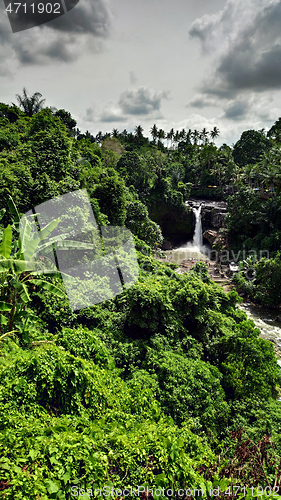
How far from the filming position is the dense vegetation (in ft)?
10.1

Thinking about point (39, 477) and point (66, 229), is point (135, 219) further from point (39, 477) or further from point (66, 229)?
point (39, 477)

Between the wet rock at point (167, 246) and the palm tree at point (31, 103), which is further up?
the palm tree at point (31, 103)

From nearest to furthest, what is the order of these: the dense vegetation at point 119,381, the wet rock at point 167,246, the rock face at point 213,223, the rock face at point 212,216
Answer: the dense vegetation at point 119,381 < the rock face at point 213,223 < the wet rock at point 167,246 < the rock face at point 212,216

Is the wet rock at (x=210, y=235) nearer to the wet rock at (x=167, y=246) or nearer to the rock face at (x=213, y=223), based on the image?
the rock face at (x=213, y=223)

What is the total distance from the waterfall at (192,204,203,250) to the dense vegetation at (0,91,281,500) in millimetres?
19732

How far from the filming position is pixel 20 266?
4469 mm

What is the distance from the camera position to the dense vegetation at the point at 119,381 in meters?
3.07

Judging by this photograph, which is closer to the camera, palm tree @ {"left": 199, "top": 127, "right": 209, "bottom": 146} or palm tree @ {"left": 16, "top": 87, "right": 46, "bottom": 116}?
palm tree @ {"left": 16, "top": 87, "right": 46, "bottom": 116}

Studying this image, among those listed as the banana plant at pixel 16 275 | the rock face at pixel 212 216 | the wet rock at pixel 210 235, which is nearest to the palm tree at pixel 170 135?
the rock face at pixel 212 216

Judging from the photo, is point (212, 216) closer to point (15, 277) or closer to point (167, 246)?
point (167, 246)

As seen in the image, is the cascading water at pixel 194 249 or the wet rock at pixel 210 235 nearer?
the cascading water at pixel 194 249

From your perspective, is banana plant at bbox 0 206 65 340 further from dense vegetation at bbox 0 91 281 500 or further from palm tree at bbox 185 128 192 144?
palm tree at bbox 185 128 192 144

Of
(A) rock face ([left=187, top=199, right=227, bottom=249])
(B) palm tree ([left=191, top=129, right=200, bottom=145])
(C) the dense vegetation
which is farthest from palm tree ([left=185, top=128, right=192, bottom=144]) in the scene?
(C) the dense vegetation

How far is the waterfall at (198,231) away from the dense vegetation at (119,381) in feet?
64.7
